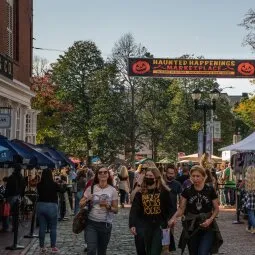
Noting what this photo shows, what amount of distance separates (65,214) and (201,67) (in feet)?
51.1

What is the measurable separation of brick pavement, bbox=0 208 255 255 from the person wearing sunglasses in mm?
3608

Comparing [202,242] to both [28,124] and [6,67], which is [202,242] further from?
[28,124]

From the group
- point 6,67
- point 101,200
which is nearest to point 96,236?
point 101,200

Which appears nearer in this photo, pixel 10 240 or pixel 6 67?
pixel 10 240

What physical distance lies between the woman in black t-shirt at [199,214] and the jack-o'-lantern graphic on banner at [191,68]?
85.1 ft

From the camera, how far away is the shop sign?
23.4 metres

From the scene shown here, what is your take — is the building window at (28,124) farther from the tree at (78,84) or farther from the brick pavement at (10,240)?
the tree at (78,84)

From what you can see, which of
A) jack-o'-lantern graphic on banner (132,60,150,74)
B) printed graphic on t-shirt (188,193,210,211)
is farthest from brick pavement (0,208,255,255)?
jack-o'-lantern graphic on banner (132,60,150,74)

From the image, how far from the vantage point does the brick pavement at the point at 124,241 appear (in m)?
12.6

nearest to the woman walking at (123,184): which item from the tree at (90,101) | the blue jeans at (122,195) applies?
the blue jeans at (122,195)

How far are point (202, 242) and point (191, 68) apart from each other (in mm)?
26766

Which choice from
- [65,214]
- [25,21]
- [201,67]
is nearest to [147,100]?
[201,67]

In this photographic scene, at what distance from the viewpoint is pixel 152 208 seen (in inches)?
325

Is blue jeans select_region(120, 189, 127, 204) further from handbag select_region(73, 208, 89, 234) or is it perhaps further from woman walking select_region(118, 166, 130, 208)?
handbag select_region(73, 208, 89, 234)
